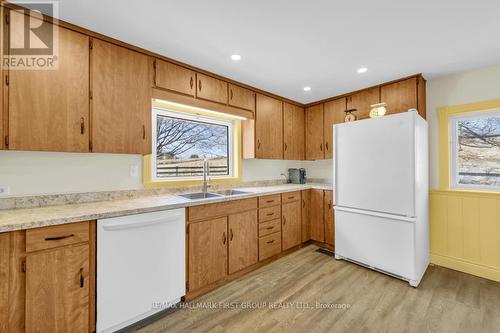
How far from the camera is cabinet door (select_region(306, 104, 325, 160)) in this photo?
3740 millimetres

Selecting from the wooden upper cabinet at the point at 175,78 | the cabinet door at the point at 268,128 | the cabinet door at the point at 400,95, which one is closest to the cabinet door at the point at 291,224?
the cabinet door at the point at 268,128

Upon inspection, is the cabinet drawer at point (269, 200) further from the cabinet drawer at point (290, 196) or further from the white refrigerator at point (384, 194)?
the white refrigerator at point (384, 194)

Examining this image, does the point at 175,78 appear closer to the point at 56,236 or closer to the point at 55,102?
the point at 55,102

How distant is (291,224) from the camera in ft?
10.5

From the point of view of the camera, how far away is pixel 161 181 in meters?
2.49

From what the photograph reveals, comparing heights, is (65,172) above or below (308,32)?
below

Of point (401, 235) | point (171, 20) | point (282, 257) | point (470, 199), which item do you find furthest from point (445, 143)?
point (171, 20)

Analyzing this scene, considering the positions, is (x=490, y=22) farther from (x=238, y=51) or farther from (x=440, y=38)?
(x=238, y=51)

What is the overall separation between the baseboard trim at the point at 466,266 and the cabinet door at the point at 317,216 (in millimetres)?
1367

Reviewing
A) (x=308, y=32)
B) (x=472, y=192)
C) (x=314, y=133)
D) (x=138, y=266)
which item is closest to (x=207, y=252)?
(x=138, y=266)

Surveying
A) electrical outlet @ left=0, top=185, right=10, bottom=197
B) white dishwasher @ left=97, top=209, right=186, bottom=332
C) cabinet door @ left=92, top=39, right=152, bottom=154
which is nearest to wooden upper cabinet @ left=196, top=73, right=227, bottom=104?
cabinet door @ left=92, top=39, right=152, bottom=154

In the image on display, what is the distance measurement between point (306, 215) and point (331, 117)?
1.65m

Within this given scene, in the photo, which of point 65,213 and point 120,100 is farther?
point 120,100

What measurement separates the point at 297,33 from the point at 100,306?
261 centimetres
